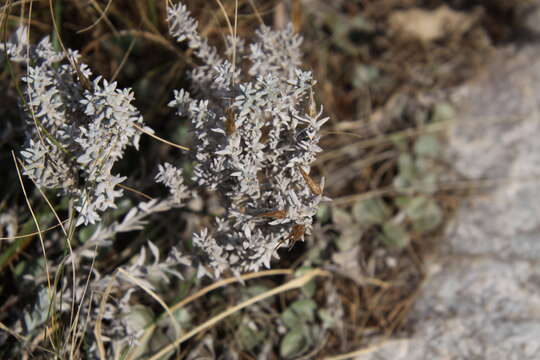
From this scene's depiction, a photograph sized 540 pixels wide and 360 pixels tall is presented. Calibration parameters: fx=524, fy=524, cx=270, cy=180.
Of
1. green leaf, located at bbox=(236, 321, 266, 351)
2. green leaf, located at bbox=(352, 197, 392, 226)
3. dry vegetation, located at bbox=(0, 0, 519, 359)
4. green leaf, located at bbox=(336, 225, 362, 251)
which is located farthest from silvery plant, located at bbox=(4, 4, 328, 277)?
green leaf, located at bbox=(352, 197, 392, 226)

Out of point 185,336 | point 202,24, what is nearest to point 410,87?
point 202,24

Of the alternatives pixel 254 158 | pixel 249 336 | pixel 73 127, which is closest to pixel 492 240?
pixel 249 336

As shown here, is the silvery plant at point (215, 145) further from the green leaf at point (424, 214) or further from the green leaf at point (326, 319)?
the green leaf at point (424, 214)

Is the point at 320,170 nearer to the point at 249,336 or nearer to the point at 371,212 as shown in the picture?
the point at 371,212

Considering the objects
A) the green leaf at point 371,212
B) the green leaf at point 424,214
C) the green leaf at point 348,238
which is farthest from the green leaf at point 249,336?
the green leaf at point 424,214

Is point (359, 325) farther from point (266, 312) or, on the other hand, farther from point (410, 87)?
point (410, 87)
